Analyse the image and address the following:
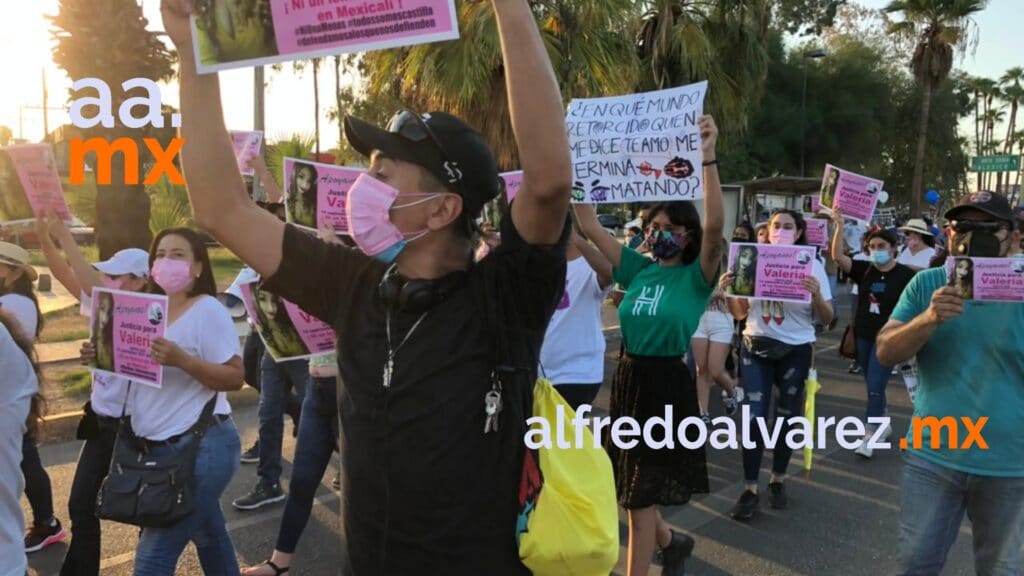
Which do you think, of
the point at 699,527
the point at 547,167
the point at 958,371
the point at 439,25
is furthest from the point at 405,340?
the point at 699,527

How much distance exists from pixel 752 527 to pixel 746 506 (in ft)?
0.49

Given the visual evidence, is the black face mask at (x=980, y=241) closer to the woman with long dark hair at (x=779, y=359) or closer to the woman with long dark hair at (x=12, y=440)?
the woman with long dark hair at (x=779, y=359)

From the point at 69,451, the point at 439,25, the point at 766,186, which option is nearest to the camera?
the point at 439,25

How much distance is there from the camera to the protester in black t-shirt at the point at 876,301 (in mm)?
6574

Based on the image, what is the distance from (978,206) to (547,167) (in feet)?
7.08

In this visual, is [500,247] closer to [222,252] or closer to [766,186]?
[766,186]

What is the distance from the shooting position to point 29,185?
165 inches

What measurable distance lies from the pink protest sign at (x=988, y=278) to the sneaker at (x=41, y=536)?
15.2ft

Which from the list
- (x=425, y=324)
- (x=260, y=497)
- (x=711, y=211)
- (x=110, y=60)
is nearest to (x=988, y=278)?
(x=711, y=211)

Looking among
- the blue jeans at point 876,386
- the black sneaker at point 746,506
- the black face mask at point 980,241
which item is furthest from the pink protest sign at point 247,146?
the blue jeans at point 876,386

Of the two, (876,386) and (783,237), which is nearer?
(783,237)

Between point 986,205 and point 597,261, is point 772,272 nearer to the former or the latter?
point 597,261

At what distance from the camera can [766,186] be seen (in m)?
20.7

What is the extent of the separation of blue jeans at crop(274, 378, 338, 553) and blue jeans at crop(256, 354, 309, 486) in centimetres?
87
